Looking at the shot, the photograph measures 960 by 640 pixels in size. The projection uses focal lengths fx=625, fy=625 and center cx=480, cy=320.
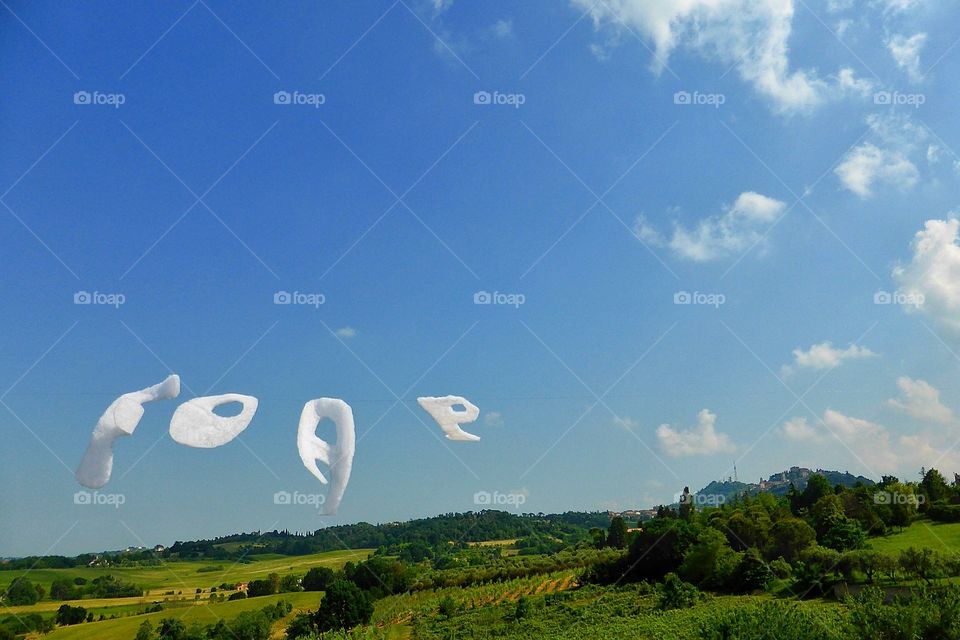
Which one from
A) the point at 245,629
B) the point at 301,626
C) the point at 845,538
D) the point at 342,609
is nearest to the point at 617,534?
the point at 845,538

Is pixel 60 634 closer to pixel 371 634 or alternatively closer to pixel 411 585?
pixel 411 585

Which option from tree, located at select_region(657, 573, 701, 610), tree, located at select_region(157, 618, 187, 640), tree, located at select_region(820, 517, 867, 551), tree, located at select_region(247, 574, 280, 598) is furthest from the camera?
tree, located at select_region(247, 574, 280, 598)

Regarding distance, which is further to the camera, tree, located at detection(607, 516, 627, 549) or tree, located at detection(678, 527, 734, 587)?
tree, located at detection(607, 516, 627, 549)

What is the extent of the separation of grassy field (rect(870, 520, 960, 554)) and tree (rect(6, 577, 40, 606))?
92.4 meters

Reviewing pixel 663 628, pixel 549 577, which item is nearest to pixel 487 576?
pixel 549 577

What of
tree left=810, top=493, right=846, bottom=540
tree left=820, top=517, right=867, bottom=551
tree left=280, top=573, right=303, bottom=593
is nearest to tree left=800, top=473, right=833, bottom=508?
tree left=810, top=493, right=846, bottom=540

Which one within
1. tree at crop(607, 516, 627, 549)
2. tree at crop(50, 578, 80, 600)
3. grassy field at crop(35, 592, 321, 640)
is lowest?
grassy field at crop(35, 592, 321, 640)

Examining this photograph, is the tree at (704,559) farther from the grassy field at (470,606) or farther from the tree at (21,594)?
the tree at (21,594)

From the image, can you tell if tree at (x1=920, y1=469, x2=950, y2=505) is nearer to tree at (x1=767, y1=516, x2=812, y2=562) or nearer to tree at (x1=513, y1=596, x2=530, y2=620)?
tree at (x1=767, y1=516, x2=812, y2=562)

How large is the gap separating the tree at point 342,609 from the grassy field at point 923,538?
4176 centimetres

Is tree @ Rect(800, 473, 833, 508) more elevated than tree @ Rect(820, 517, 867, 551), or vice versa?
tree @ Rect(800, 473, 833, 508)

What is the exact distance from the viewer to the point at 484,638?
127 feet

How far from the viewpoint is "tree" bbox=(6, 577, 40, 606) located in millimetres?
76312

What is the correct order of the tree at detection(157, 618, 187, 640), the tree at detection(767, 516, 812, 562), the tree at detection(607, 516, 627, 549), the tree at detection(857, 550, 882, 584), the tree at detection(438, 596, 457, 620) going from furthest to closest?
1. the tree at detection(607, 516, 627, 549)
2. the tree at detection(157, 618, 187, 640)
3. the tree at detection(438, 596, 457, 620)
4. the tree at detection(767, 516, 812, 562)
5. the tree at detection(857, 550, 882, 584)
